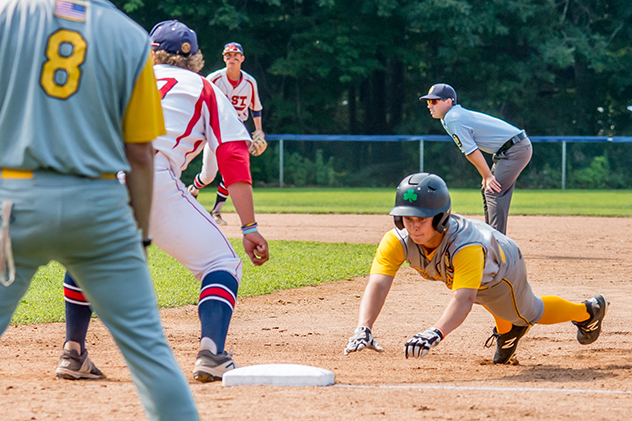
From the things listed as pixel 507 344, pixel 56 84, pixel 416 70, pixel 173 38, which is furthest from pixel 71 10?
pixel 416 70

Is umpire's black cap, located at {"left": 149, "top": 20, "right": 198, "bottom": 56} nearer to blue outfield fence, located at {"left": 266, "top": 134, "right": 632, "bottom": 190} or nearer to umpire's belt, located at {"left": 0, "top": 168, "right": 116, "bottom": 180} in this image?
umpire's belt, located at {"left": 0, "top": 168, "right": 116, "bottom": 180}

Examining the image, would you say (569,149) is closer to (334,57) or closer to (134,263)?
(334,57)

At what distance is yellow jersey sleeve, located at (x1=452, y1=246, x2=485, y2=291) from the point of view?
4.09 m

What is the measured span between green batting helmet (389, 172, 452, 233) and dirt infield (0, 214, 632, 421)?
2.87 feet

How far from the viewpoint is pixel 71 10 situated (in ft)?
7.32

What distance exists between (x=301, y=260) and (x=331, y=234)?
2.89m

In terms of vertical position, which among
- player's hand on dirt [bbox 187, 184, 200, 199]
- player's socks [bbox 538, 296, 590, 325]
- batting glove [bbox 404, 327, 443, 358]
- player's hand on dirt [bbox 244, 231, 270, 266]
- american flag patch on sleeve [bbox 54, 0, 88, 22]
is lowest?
player's socks [bbox 538, 296, 590, 325]

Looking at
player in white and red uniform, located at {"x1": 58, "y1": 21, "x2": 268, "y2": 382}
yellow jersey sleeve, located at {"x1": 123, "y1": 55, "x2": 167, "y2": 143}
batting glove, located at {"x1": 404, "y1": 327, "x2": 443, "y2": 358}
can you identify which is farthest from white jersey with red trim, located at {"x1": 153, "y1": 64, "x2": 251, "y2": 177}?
yellow jersey sleeve, located at {"x1": 123, "y1": 55, "x2": 167, "y2": 143}

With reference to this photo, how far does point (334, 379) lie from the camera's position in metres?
4.01

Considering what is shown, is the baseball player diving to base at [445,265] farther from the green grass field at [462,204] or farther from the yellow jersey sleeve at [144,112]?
the green grass field at [462,204]

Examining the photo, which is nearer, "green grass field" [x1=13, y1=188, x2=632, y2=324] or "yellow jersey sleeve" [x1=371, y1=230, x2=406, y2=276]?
"yellow jersey sleeve" [x1=371, y1=230, x2=406, y2=276]

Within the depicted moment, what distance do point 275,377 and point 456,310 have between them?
100 cm

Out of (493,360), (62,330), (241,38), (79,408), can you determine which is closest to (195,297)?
(62,330)

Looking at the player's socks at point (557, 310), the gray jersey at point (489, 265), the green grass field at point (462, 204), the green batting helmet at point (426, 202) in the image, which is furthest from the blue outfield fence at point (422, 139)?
the green batting helmet at point (426, 202)
